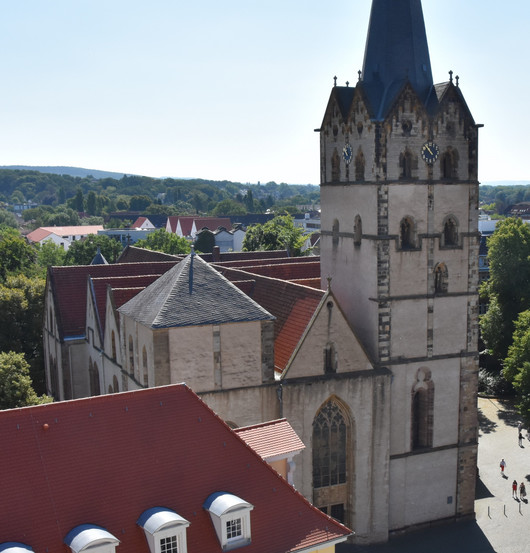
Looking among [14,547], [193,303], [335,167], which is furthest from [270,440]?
[335,167]

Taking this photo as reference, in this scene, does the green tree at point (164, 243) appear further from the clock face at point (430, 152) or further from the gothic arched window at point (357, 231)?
the clock face at point (430, 152)

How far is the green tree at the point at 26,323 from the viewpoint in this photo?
2117 inches

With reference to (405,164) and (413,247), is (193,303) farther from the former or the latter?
(405,164)

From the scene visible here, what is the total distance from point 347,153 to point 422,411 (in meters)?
14.3

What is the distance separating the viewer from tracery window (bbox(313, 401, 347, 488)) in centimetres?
3441

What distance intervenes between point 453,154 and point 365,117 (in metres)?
5.11

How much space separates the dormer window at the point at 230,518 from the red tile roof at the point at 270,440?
10.8 ft

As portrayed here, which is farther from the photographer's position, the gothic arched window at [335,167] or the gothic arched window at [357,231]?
the gothic arched window at [335,167]

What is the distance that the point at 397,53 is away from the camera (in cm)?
3581

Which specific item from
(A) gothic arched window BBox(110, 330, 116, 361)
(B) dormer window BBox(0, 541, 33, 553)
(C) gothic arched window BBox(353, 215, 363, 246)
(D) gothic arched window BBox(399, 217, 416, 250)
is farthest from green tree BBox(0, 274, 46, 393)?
(B) dormer window BBox(0, 541, 33, 553)

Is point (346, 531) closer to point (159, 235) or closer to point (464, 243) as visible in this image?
point (464, 243)

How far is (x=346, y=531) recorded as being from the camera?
22.9m

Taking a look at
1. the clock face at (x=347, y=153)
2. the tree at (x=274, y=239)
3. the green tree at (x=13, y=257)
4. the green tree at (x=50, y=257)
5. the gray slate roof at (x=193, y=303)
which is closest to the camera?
the gray slate roof at (x=193, y=303)

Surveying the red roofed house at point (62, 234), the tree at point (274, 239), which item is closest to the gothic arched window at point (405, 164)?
the tree at point (274, 239)
